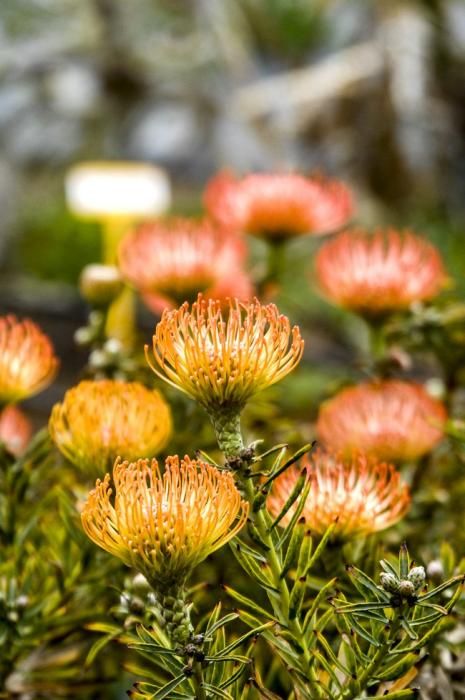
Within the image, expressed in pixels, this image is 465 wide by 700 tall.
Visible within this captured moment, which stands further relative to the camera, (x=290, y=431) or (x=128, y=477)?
(x=290, y=431)

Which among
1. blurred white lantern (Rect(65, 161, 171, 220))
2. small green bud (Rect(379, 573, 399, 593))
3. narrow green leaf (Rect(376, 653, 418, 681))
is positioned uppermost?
blurred white lantern (Rect(65, 161, 171, 220))

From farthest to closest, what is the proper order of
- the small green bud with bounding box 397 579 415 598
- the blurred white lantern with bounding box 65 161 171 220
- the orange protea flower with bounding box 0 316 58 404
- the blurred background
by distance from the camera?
the blurred background
the blurred white lantern with bounding box 65 161 171 220
the orange protea flower with bounding box 0 316 58 404
the small green bud with bounding box 397 579 415 598

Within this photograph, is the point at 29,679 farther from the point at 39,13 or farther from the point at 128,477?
the point at 39,13

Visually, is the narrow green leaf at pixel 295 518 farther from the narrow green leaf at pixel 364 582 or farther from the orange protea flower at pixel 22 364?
the orange protea flower at pixel 22 364

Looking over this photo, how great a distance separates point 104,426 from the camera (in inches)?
12.6

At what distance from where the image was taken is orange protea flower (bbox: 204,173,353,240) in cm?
53

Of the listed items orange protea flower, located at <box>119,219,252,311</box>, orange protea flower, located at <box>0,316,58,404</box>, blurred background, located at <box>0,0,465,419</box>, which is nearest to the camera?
orange protea flower, located at <box>0,316,58,404</box>

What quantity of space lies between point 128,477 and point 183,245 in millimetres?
240

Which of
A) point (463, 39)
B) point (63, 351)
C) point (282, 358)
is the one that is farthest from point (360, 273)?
point (463, 39)

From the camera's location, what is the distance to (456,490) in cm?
43

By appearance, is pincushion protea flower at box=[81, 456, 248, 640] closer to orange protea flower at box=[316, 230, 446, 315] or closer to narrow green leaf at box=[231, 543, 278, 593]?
narrow green leaf at box=[231, 543, 278, 593]

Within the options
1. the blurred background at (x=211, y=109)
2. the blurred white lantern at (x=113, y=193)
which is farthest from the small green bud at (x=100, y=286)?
the blurred background at (x=211, y=109)

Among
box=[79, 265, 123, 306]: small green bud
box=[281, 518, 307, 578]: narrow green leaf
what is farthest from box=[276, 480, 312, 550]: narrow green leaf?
box=[79, 265, 123, 306]: small green bud

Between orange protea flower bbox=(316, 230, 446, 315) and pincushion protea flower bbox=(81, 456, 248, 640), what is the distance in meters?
0.21
